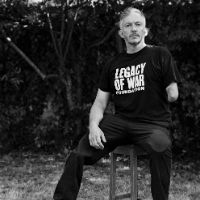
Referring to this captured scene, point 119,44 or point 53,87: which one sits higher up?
point 119,44

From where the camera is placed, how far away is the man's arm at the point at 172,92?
298 centimetres

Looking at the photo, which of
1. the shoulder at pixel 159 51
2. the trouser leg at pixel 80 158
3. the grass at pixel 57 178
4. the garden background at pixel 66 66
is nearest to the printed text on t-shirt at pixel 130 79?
the shoulder at pixel 159 51

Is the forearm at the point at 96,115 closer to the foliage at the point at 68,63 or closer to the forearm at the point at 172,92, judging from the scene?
the forearm at the point at 172,92

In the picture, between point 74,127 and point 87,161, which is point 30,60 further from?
point 87,161

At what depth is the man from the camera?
291cm

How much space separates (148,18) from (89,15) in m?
0.88

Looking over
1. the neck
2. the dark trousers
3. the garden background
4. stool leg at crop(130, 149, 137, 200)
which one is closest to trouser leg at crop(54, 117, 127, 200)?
the dark trousers

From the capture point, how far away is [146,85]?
10.3ft

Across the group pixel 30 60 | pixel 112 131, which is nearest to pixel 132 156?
pixel 112 131

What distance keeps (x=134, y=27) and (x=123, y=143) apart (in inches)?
32.0

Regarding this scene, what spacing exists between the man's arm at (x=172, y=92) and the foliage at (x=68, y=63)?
7.02ft

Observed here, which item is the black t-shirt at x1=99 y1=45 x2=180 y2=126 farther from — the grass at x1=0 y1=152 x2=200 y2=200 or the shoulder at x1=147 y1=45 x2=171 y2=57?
the grass at x1=0 y1=152 x2=200 y2=200

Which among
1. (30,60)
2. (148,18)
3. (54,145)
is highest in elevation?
(148,18)

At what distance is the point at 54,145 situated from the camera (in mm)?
6070
